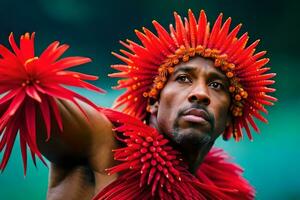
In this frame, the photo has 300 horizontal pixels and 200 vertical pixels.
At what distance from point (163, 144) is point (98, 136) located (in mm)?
256

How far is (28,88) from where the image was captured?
1.46m

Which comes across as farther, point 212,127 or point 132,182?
point 212,127

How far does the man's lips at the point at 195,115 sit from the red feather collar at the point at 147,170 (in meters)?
0.11

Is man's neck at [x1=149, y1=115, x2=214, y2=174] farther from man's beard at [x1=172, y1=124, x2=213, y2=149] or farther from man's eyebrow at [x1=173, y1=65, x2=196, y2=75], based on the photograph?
man's eyebrow at [x1=173, y1=65, x2=196, y2=75]

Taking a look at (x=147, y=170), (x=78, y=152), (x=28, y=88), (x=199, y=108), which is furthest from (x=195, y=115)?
(x=28, y=88)


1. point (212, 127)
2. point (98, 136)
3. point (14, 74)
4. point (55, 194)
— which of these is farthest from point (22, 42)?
point (212, 127)

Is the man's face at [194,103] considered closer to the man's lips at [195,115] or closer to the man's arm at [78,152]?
the man's lips at [195,115]

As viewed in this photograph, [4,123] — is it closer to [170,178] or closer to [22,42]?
[22,42]

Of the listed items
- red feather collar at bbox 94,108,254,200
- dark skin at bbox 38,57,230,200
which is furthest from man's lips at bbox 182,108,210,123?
red feather collar at bbox 94,108,254,200

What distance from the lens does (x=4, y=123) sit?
147cm

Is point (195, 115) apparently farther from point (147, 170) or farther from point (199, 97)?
point (147, 170)

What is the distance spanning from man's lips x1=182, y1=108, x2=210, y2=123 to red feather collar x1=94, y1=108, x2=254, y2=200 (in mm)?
112

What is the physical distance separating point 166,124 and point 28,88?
60 cm

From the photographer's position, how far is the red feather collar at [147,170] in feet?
5.60
